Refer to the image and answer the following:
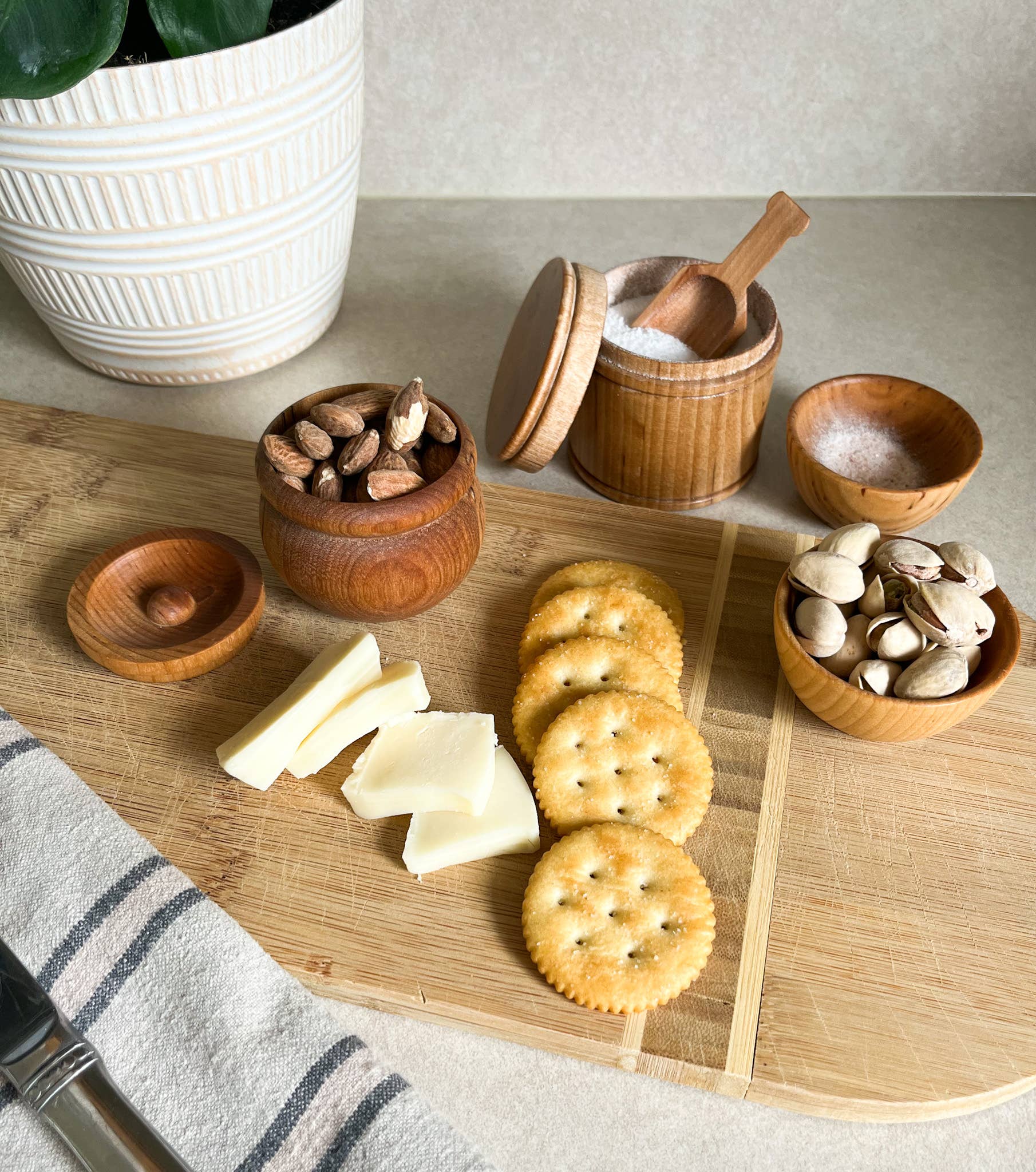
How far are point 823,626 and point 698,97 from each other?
1.01 meters

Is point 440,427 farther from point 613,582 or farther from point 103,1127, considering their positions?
point 103,1127

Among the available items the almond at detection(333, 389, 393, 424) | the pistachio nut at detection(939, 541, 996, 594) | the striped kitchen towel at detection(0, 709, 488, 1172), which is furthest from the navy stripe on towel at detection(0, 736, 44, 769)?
the pistachio nut at detection(939, 541, 996, 594)

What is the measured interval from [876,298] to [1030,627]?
0.66 m

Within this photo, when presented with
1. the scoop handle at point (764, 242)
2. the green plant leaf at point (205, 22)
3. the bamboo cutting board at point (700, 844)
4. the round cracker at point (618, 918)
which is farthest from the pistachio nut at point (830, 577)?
the green plant leaf at point (205, 22)

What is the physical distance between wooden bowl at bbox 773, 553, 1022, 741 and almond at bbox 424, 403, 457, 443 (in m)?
0.27

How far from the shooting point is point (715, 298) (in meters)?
1.03

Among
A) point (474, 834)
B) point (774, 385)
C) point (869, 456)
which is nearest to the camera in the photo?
point (474, 834)

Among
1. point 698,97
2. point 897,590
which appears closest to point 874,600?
point 897,590

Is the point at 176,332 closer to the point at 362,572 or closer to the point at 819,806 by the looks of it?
the point at 362,572

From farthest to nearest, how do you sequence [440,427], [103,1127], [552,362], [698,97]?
[698,97]
[552,362]
[440,427]
[103,1127]

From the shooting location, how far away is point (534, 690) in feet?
2.64

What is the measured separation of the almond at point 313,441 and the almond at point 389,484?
4cm

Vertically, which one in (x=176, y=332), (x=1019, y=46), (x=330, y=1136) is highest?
(x=1019, y=46)

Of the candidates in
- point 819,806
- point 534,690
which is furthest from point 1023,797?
point 534,690
